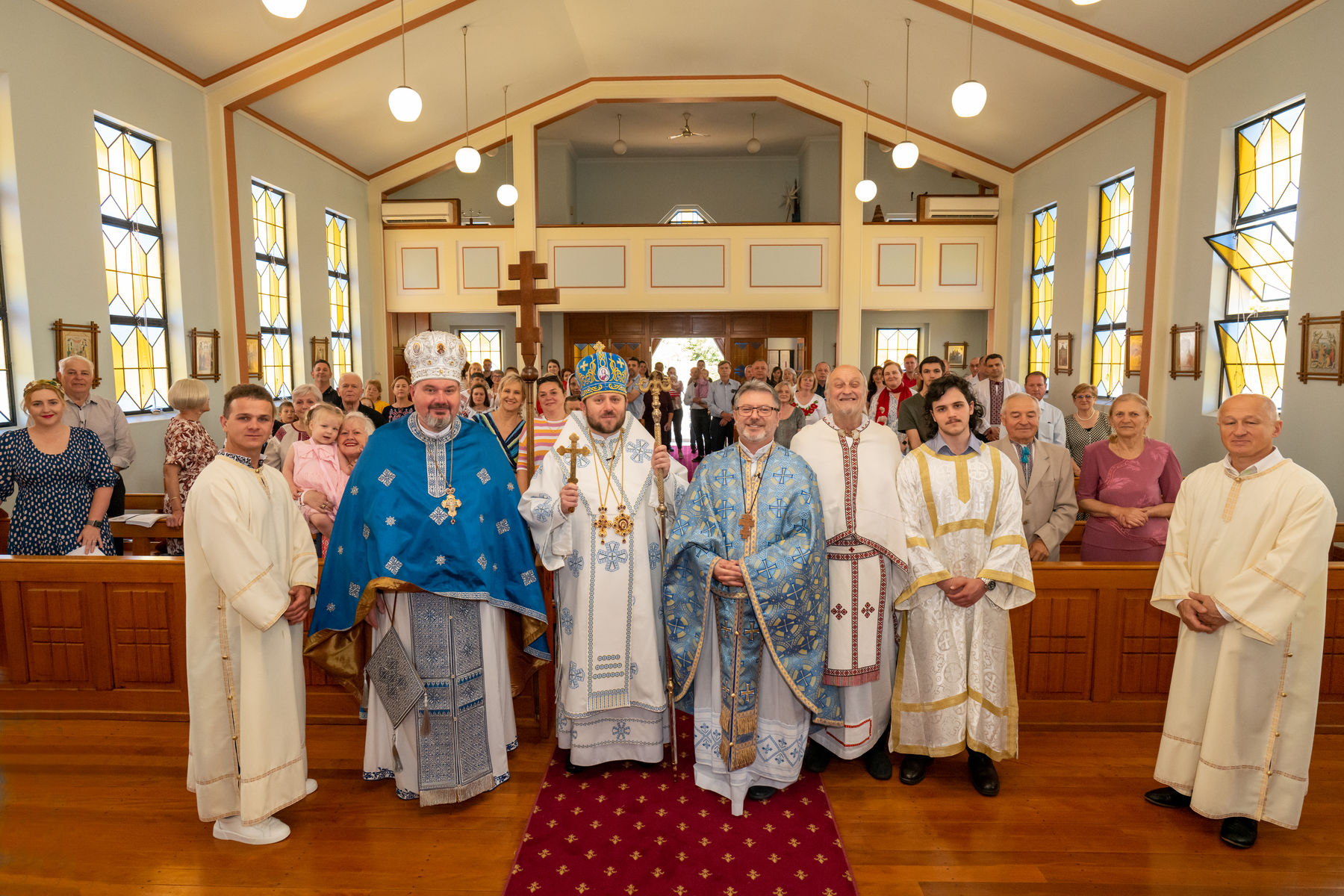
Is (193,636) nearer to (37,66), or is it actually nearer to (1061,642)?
(1061,642)

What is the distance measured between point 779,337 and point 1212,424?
8.55 meters

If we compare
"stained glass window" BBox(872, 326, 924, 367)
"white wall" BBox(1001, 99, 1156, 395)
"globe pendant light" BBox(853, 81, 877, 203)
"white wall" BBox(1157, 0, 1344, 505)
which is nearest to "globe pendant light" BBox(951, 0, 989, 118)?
"white wall" BBox(1157, 0, 1344, 505)

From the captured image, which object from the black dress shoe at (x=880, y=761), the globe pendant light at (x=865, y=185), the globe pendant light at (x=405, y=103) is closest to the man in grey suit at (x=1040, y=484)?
the black dress shoe at (x=880, y=761)

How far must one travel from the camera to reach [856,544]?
3295mm

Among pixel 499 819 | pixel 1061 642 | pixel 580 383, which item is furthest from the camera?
pixel 1061 642

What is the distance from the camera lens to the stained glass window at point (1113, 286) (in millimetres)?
9391

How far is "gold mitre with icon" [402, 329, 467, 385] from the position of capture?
3.01 meters

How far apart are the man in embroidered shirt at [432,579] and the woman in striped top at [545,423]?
31.1 inches

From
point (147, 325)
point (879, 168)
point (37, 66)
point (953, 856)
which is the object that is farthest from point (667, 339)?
point (953, 856)

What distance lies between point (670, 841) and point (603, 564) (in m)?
1.07

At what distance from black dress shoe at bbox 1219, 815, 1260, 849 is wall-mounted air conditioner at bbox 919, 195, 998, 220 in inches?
414

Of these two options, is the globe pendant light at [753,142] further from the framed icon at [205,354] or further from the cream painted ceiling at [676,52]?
the framed icon at [205,354]

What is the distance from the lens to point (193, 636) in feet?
9.30

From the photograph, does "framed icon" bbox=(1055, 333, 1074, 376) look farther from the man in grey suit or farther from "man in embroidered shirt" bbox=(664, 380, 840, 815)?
"man in embroidered shirt" bbox=(664, 380, 840, 815)
